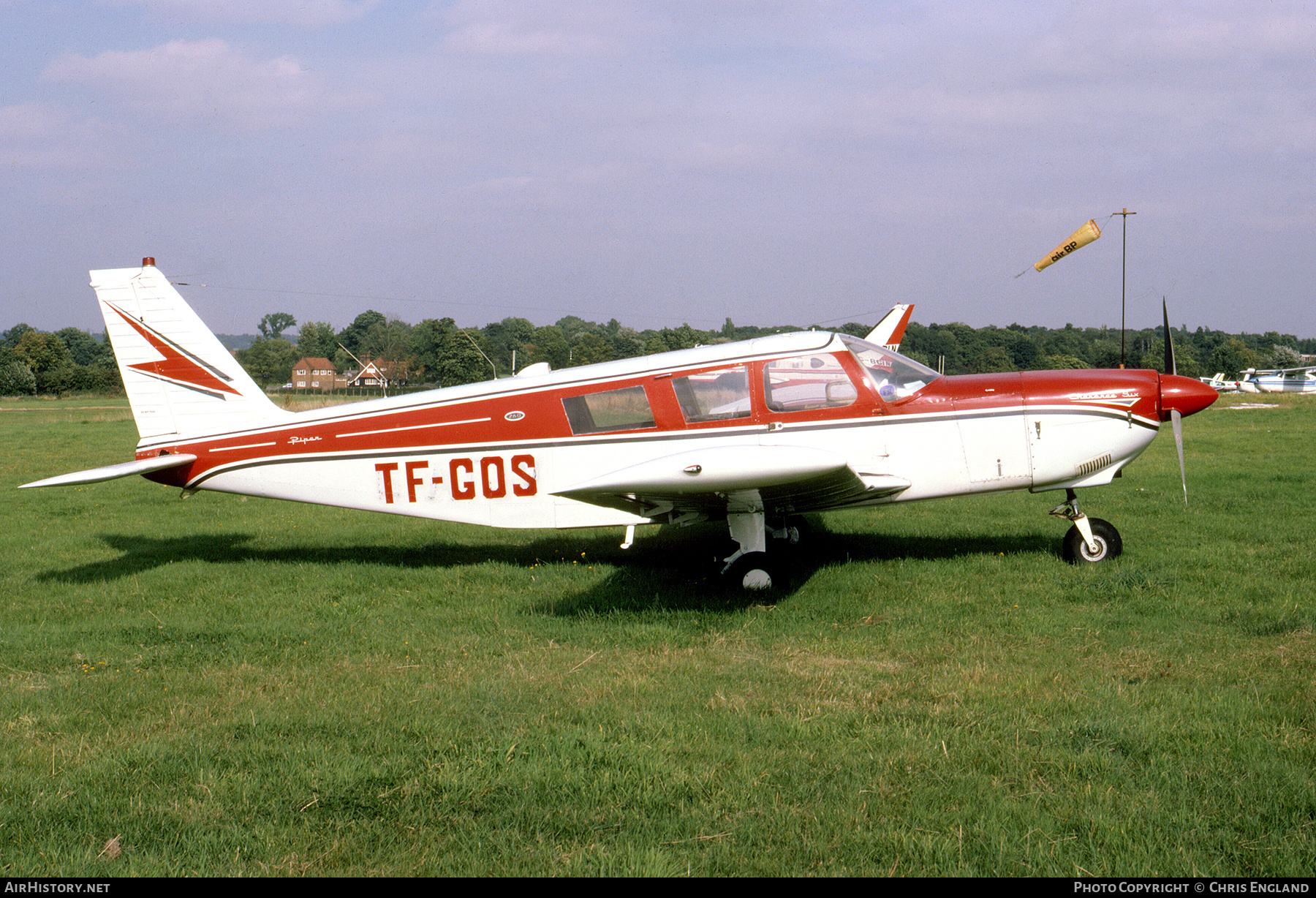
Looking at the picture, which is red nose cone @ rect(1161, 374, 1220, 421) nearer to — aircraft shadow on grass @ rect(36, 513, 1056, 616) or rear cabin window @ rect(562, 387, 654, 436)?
aircraft shadow on grass @ rect(36, 513, 1056, 616)

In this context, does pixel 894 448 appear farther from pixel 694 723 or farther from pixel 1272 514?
pixel 1272 514

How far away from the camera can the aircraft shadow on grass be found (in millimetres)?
7520

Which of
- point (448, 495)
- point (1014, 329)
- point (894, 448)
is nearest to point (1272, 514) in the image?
point (894, 448)

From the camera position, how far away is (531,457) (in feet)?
27.6

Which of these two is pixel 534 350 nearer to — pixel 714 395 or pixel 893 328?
pixel 893 328

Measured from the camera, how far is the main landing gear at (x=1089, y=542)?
8.12 m

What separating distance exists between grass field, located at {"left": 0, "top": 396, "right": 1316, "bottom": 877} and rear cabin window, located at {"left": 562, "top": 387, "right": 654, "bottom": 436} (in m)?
1.44

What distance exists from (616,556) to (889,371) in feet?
11.6

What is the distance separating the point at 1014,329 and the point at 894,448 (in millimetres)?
68162

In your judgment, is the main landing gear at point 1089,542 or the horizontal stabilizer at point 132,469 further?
the main landing gear at point 1089,542

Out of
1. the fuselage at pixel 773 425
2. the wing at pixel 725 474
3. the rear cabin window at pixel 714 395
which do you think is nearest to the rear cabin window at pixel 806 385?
the fuselage at pixel 773 425

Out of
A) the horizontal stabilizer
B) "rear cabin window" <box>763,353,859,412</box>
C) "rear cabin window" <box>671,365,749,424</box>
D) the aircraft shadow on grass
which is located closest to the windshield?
"rear cabin window" <box>763,353,859,412</box>

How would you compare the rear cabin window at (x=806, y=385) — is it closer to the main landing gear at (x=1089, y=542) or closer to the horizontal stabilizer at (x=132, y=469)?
the main landing gear at (x=1089, y=542)

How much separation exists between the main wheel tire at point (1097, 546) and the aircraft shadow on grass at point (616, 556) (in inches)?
20.6
